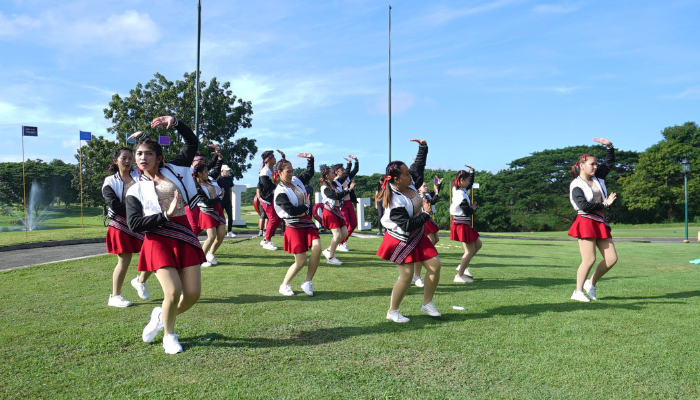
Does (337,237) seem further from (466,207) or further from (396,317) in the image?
(396,317)

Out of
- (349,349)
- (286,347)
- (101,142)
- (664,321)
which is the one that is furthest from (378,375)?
(101,142)

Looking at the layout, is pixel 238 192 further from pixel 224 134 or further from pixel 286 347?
pixel 286 347

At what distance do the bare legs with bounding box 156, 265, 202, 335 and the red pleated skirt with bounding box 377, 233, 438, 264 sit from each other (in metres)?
1.96

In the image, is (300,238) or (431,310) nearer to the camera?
(431,310)

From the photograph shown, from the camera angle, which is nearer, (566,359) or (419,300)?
→ (566,359)

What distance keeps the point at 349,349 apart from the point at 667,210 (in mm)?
59965

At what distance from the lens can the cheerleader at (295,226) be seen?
21.4 feet

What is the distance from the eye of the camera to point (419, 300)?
21.0ft

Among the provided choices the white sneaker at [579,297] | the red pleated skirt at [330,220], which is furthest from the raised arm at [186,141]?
the red pleated skirt at [330,220]

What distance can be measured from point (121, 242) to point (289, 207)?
2169mm

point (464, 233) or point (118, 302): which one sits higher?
point (464, 233)

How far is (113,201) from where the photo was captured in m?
5.68

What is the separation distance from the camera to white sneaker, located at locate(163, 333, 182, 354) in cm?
407

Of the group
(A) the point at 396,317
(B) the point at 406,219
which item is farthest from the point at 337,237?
(B) the point at 406,219
